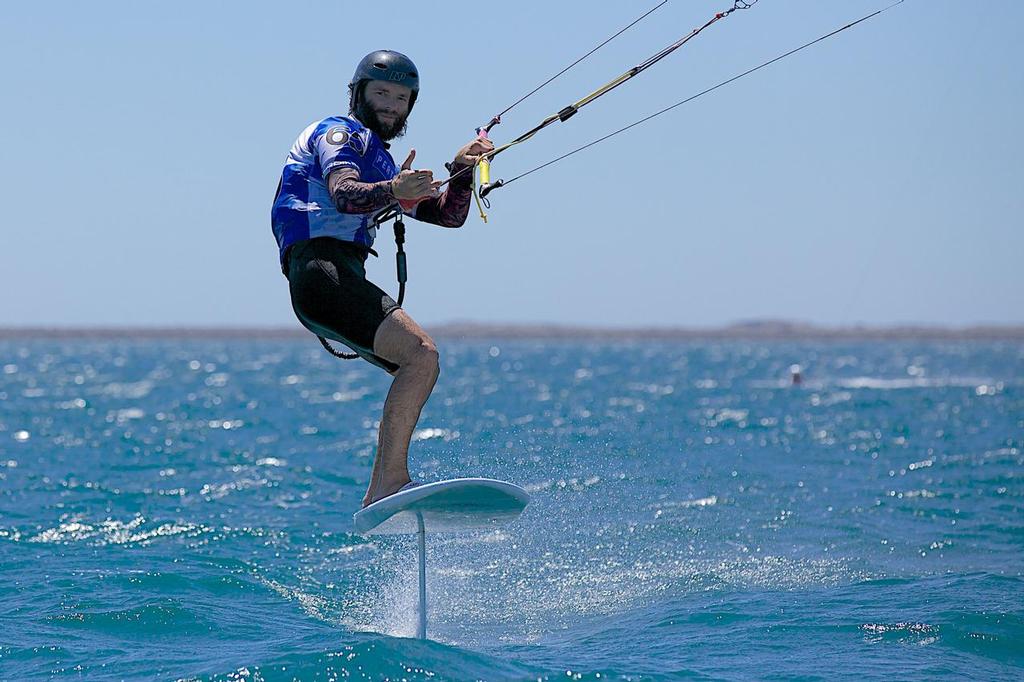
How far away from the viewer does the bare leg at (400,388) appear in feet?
22.6

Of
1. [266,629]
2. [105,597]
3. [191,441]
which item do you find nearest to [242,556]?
[105,597]

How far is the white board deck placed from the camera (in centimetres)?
688

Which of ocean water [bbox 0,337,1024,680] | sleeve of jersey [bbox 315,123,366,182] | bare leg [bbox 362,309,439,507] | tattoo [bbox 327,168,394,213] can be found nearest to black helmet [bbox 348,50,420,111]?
sleeve of jersey [bbox 315,123,366,182]

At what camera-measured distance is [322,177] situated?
696 centimetres

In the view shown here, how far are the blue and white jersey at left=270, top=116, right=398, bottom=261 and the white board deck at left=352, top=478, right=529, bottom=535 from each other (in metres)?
1.47

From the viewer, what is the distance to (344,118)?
7059 millimetres

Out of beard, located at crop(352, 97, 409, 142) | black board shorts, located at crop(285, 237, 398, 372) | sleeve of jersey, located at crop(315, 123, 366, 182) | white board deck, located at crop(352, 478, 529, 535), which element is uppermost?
beard, located at crop(352, 97, 409, 142)

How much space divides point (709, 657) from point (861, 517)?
21.1ft

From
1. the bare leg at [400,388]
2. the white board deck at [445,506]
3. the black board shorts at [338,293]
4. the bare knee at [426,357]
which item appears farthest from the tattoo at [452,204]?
the white board deck at [445,506]

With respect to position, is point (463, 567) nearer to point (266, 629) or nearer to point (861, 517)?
point (266, 629)

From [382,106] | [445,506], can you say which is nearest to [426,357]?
[445,506]

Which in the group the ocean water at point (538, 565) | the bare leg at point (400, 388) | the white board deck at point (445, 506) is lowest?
the ocean water at point (538, 565)

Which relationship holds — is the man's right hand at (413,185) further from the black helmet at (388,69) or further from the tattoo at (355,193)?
the black helmet at (388,69)

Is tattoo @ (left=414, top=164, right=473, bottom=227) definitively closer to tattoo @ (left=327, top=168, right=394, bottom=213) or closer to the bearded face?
the bearded face
